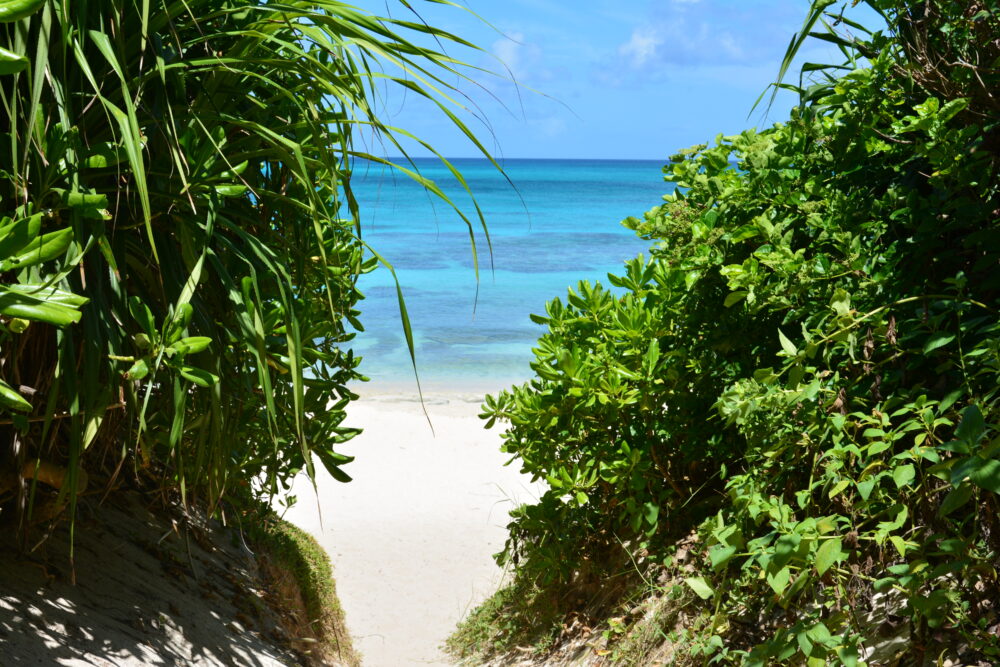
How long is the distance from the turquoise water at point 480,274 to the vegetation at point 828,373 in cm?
80

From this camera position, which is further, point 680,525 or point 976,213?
point 680,525

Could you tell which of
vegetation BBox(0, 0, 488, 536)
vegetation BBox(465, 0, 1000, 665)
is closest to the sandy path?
vegetation BBox(465, 0, 1000, 665)

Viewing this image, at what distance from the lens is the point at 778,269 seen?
2547mm

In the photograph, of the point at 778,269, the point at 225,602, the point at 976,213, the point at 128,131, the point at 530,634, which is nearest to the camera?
the point at 128,131

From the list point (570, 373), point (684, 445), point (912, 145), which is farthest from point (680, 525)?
point (912, 145)

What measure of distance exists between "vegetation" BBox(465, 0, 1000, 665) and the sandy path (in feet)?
3.48

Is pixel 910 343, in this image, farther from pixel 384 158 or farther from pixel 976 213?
pixel 384 158

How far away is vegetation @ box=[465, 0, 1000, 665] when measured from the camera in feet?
6.81

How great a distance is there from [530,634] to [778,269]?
2.11m

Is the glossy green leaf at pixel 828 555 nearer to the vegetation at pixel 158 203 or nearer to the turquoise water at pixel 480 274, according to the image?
the turquoise water at pixel 480 274

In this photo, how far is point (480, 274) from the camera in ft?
88.0

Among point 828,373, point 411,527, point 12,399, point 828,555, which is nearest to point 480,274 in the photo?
point 411,527

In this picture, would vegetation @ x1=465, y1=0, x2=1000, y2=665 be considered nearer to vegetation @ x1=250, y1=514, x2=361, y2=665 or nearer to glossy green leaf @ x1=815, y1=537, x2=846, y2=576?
glossy green leaf @ x1=815, y1=537, x2=846, y2=576

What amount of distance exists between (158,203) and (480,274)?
24591mm
